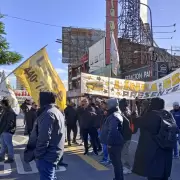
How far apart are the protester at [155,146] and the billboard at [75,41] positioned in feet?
186

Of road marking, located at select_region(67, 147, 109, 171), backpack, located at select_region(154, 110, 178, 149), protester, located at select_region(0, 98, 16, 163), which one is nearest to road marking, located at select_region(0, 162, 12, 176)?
protester, located at select_region(0, 98, 16, 163)

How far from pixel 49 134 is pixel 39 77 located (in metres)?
4.61

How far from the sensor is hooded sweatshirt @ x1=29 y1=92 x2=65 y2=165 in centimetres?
371

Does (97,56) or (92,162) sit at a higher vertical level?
(97,56)

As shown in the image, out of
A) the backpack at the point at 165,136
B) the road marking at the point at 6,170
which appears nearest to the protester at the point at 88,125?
the road marking at the point at 6,170

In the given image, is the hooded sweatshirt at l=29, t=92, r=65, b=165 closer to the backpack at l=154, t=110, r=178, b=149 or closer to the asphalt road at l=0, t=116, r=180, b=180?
the backpack at l=154, t=110, r=178, b=149

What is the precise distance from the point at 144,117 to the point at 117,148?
51.5 inches

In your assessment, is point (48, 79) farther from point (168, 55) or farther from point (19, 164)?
point (168, 55)

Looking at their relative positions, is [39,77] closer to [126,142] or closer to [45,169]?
[126,142]

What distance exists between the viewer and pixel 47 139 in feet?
12.1

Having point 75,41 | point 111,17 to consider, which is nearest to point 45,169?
point 111,17

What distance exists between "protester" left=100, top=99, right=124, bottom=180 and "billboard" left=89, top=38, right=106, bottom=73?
35289 millimetres

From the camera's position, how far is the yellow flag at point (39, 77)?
8.09 meters

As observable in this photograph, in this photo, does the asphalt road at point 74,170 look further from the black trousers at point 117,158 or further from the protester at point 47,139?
the protester at point 47,139
